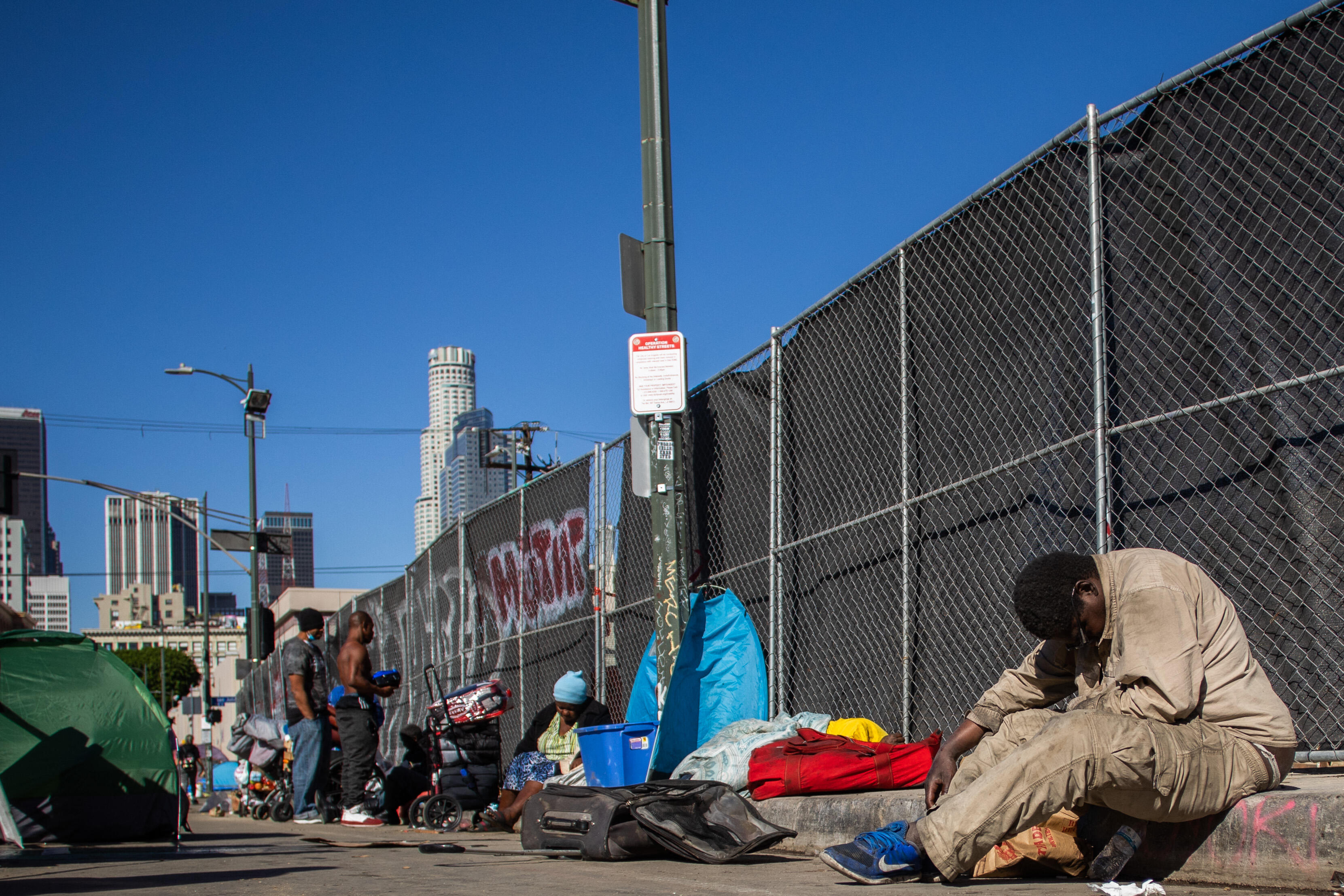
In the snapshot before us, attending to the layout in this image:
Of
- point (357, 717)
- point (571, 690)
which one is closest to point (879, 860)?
point (571, 690)

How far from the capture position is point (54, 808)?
6.91 metres

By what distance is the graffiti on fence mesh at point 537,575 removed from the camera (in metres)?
9.80

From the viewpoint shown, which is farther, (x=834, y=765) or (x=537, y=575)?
(x=537, y=575)

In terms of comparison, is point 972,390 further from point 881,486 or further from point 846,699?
point 846,699

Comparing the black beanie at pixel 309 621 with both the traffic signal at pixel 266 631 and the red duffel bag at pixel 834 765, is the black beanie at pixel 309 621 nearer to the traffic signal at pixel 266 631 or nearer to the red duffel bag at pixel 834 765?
the red duffel bag at pixel 834 765

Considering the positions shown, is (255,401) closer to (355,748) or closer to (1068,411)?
(355,748)

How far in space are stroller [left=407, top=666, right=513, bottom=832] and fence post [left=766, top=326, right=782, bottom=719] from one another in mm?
3203

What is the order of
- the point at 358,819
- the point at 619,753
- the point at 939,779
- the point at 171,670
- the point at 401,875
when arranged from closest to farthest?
the point at 939,779 → the point at 401,875 → the point at 619,753 → the point at 358,819 → the point at 171,670

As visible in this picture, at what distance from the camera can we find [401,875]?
466cm

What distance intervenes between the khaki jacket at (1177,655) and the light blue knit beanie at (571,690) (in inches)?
204

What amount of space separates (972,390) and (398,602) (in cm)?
1191

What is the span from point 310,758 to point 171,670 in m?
114

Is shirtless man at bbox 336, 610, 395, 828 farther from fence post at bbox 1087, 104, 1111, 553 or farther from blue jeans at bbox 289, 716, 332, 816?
fence post at bbox 1087, 104, 1111, 553

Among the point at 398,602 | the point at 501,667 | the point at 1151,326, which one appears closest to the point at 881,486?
the point at 1151,326
